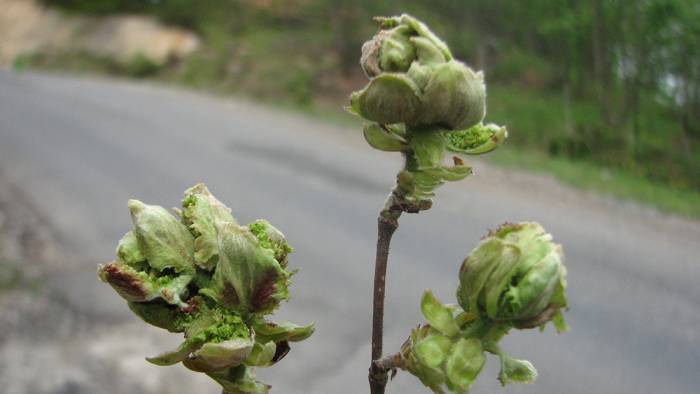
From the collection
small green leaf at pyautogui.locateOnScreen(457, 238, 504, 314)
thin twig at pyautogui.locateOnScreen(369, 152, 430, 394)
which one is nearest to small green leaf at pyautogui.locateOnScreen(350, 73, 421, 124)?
thin twig at pyautogui.locateOnScreen(369, 152, 430, 394)

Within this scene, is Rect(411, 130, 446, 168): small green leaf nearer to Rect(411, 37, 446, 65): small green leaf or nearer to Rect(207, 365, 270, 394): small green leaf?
Rect(411, 37, 446, 65): small green leaf

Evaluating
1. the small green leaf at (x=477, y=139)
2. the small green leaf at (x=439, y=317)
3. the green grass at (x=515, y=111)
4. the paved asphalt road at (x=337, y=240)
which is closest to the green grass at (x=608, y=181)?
the green grass at (x=515, y=111)

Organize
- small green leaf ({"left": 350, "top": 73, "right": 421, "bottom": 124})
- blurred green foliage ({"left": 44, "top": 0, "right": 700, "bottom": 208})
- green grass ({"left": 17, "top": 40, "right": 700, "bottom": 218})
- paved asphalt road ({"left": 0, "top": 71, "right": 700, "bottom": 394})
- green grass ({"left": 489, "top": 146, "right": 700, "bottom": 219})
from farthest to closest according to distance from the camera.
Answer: blurred green foliage ({"left": 44, "top": 0, "right": 700, "bottom": 208}), green grass ({"left": 17, "top": 40, "right": 700, "bottom": 218}), green grass ({"left": 489, "top": 146, "right": 700, "bottom": 219}), paved asphalt road ({"left": 0, "top": 71, "right": 700, "bottom": 394}), small green leaf ({"left": 350, "top": 73, "right": 421, "bottom": 124})

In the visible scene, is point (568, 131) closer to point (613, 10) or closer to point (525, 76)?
point (613, 10)

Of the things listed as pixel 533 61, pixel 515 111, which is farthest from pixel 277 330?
pixel 533 61

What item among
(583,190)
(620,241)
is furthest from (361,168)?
(620,241)

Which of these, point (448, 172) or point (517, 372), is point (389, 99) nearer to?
point (448, 172)

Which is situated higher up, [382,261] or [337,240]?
[337,240]
